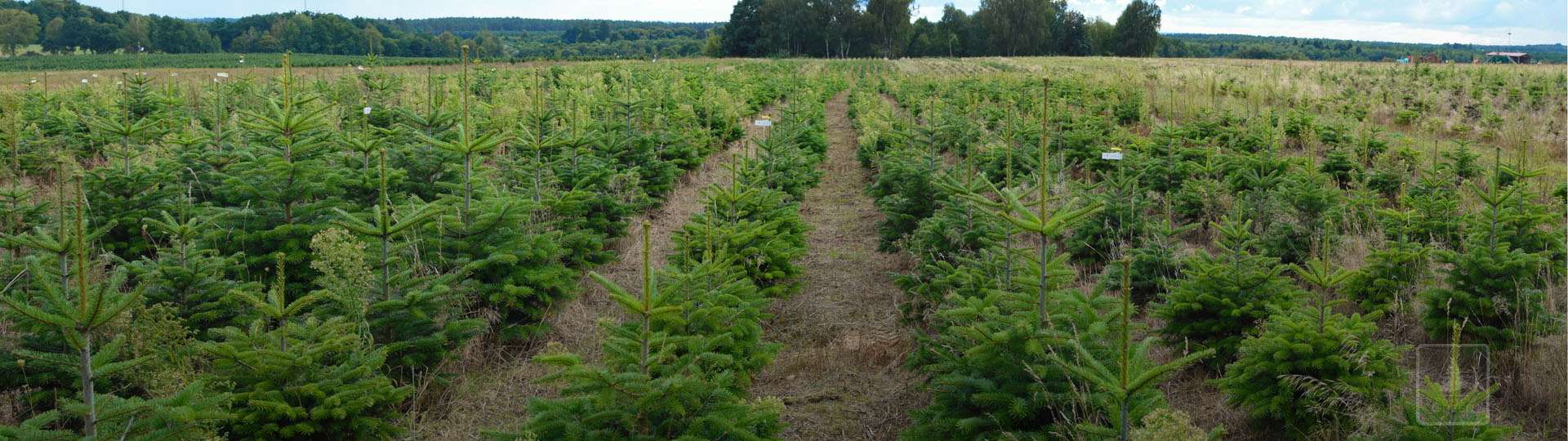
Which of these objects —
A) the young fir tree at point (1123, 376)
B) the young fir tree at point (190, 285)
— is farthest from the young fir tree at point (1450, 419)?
the young fir tree at point (190, 285)

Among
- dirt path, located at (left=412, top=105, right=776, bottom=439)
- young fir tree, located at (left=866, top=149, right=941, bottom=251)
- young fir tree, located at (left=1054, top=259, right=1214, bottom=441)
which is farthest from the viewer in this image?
young fir tree, located at (left=866, top=149, right=941, bottom=251)

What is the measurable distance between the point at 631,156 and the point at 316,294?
6693 mm

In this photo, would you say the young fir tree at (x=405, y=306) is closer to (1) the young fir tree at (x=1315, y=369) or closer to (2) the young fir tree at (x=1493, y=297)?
(1) the young fir tree at (x=1315, y=369)

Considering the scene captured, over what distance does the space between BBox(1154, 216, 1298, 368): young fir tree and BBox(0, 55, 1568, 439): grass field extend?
0.08 ft

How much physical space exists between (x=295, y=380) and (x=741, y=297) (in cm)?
255

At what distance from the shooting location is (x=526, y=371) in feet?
19.0

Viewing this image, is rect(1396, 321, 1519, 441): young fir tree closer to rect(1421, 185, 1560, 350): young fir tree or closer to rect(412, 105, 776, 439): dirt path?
rect(1421, 185, 1560, 350): young fir tree

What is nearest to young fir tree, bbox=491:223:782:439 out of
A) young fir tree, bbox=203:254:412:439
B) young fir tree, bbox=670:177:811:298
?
young fir tree, bbox=203:254:412:439

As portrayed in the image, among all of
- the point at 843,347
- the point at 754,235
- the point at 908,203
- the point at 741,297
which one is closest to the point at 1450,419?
the point at 741,297

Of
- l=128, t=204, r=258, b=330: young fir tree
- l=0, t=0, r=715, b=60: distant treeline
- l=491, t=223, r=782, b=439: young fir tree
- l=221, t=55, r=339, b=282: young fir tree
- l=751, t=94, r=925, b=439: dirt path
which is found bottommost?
l=751, t=94, r=925, b=439: dirt path

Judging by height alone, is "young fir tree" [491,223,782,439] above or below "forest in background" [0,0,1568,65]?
below

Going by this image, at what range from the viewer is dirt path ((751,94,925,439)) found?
5.41 m

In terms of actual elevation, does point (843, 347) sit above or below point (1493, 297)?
below

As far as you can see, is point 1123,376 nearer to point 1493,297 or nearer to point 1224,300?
point 1224,300
